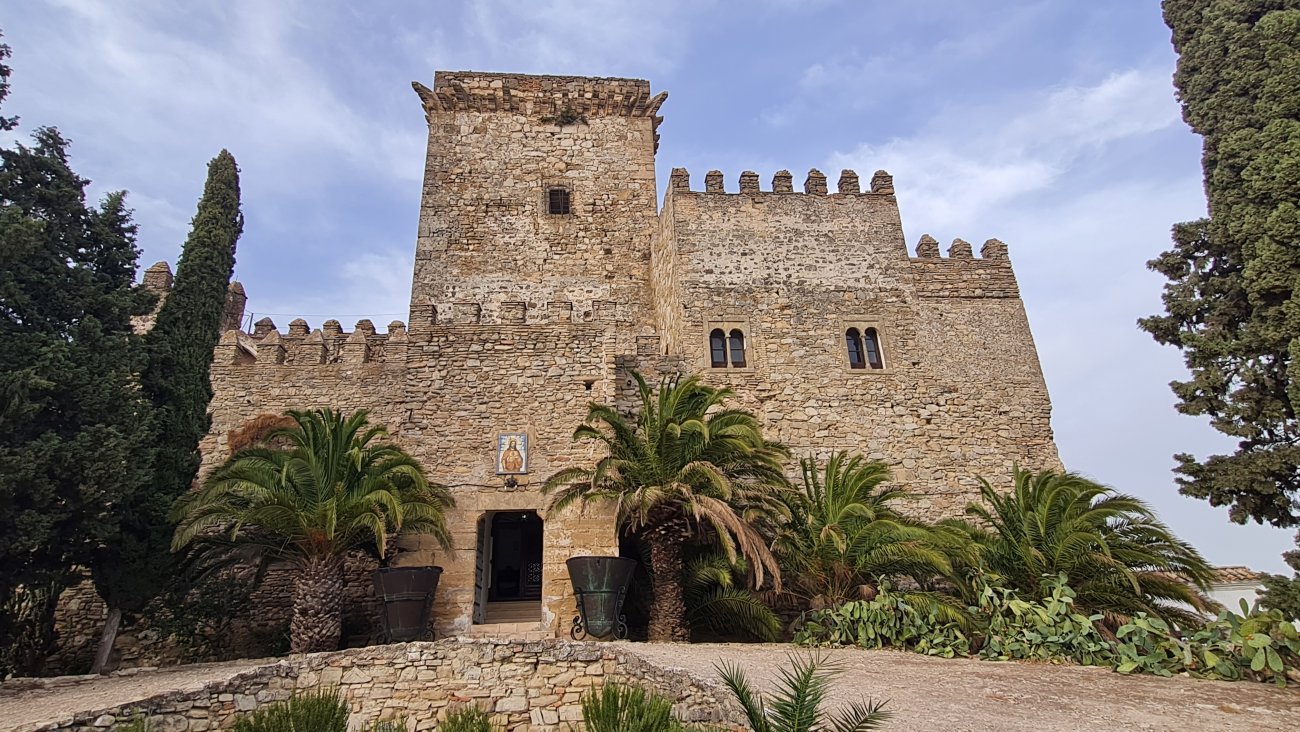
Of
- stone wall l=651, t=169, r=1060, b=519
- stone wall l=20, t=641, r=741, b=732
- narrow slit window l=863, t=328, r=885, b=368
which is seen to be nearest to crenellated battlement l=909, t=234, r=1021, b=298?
A: stone wall l=651, t=169, r=1060, b=519

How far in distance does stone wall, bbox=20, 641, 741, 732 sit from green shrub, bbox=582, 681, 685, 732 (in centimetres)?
109

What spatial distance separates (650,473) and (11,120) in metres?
9.74

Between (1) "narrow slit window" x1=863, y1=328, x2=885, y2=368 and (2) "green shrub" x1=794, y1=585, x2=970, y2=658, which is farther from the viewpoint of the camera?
(1) "narrow slit window" x1=863, y1=328, x2=885, y2=368

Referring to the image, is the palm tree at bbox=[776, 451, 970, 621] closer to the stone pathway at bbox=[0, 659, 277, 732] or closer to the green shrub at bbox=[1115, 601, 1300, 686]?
the green shrub at bbox=[1115, 601, 1300, 686]

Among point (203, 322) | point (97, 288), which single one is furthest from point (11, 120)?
point (203, 322)

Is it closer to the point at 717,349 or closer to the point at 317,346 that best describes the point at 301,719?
the point at 717,349

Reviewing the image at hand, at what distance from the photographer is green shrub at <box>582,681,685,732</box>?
19.6 feet

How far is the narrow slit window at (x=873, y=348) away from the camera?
48.8 feet

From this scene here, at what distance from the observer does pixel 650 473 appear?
10.9m

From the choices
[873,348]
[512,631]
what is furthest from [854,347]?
[512,631]

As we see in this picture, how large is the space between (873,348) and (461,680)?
1025 cm

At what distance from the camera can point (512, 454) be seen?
1235 centimetres

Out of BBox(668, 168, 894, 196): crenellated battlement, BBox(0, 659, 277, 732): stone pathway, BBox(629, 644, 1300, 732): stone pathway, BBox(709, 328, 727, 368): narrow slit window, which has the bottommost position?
BBox(629, 644, 1300, 732): stone pathway

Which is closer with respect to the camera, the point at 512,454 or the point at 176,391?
the point at 176,391
